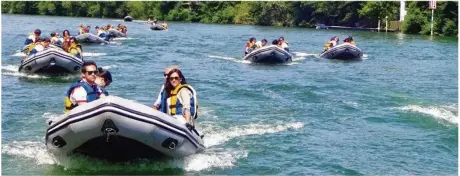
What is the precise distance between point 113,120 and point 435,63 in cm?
1974

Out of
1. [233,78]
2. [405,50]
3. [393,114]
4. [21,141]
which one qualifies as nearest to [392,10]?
[405,50]

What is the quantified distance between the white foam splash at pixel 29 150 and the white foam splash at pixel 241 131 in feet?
7.58

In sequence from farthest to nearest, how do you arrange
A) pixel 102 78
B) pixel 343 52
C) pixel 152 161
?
pixel 343 52, pixel 152 161, pixel 102 78

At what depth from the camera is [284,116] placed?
12.8 m

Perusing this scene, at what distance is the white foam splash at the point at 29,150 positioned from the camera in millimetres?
8893

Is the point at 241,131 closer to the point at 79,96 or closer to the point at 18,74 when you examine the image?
the point at 79,96

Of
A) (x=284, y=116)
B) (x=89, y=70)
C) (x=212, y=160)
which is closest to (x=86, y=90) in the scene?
(x=89, y=70)

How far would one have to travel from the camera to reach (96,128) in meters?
7.52

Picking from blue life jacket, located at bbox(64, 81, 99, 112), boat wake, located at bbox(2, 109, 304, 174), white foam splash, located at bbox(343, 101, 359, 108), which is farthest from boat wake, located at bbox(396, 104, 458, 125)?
blue life jacket, located at bbox(64, 81, 99, 112)

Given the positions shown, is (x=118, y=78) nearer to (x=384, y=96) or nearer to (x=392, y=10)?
(x=384, y=96)

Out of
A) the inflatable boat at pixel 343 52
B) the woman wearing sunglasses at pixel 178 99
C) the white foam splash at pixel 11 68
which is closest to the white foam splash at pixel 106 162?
the woman wearing sunglasses at pixel 178 99

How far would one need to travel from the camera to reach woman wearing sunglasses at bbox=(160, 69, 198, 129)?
8.30 m

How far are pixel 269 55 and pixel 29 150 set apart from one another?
43.4 ft

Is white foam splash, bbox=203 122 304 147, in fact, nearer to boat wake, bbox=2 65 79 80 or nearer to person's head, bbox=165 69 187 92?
person's head, bbox=165 69 187 92
